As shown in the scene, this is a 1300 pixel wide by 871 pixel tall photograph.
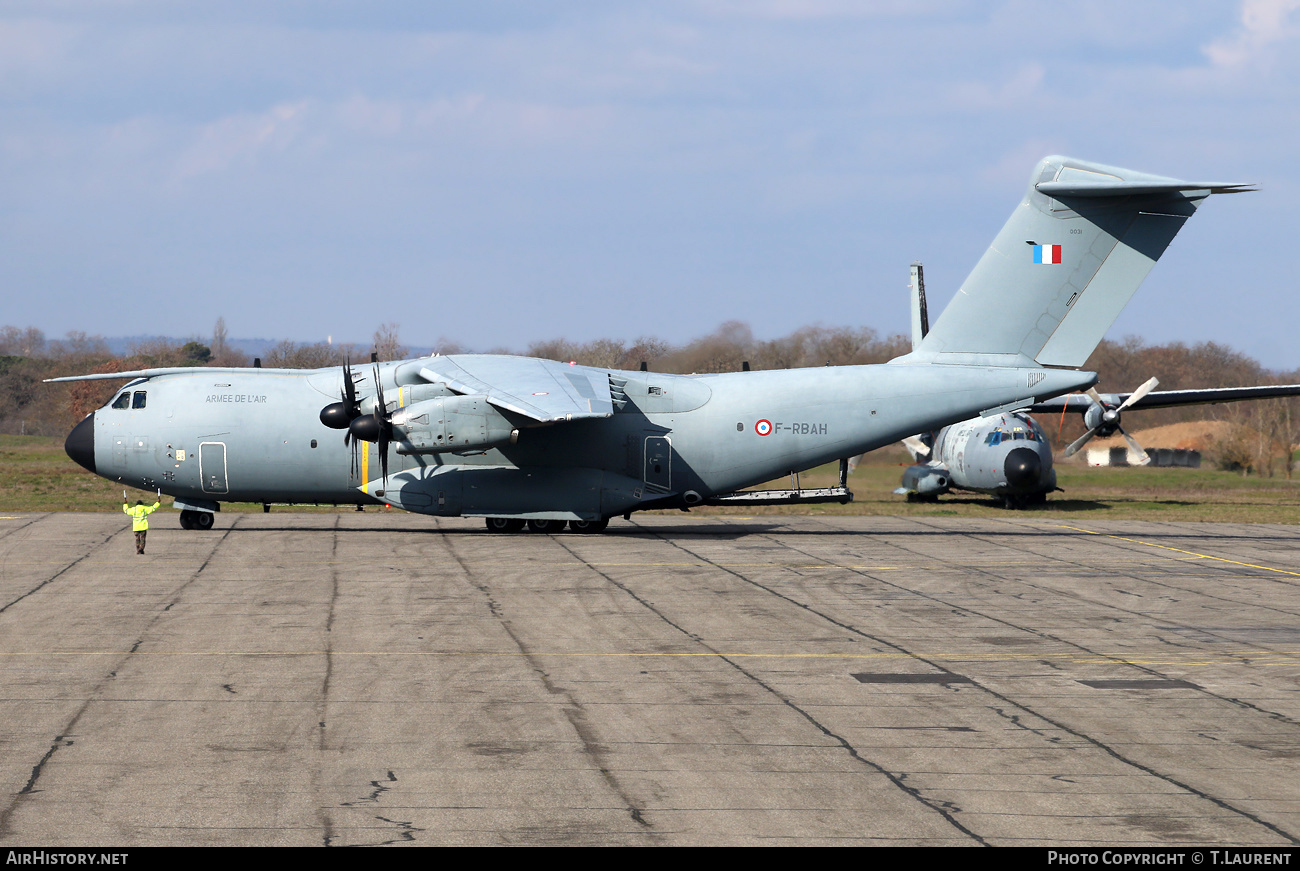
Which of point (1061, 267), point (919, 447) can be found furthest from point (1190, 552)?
point (919, 447)

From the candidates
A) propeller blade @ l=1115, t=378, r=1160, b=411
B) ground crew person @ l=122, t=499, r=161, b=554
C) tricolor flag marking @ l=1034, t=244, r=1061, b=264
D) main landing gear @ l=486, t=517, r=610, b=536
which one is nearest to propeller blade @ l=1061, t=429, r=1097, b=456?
propeller blade @ l=1115, t=378, r=1160, b=411

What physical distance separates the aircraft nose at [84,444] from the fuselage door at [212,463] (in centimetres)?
310

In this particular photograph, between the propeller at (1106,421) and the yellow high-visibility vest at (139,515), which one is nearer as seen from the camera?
the yellow high-visibility vest at (139,515)

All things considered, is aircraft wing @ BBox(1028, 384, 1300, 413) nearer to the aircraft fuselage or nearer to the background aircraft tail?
the background aircraft tail

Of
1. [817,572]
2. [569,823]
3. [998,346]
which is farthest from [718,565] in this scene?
[569,823]

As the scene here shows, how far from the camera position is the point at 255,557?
24.5 m

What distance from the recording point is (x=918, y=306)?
48469mm

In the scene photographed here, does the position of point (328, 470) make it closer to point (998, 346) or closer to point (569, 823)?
point (998, 346)

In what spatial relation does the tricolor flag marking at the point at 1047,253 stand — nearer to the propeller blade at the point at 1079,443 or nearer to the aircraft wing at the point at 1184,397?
the aircraft wing at the point at 1184,397

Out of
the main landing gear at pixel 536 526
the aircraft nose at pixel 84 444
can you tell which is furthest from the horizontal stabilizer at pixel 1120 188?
the aircraft nose at pixel 84 444

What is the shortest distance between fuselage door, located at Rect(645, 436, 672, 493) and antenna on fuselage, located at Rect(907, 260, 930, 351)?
22144 millimetres

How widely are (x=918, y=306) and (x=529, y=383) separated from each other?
26.4m

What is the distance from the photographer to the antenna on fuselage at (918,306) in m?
48.0

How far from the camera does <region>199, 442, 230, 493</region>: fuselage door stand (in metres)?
28.5
